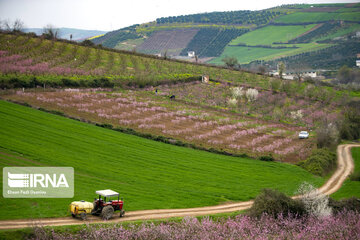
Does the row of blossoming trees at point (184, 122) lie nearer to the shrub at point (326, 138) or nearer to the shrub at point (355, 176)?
the shrub at point (326, 138)

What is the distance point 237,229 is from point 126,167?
1697 cm

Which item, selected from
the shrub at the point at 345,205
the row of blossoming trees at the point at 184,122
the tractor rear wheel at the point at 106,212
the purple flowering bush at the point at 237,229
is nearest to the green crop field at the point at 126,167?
the tractor rear wheel at the point at 106,212

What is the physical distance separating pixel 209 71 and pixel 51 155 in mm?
88703

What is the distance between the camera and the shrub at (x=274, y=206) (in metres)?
34.0

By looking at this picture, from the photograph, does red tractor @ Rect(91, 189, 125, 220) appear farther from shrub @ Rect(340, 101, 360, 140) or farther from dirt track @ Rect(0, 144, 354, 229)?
shrub @ Rect(340, 101, 360, 140)

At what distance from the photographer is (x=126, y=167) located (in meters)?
43.5

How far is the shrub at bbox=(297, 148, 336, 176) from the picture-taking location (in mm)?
52812

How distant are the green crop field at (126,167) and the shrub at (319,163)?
5.06 feet

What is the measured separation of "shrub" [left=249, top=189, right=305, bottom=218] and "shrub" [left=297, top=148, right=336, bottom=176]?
1866 cm

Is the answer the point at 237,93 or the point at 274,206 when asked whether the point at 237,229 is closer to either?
the point at 274,206

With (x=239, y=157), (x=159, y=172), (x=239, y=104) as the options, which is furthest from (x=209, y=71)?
(x=159, y=172)

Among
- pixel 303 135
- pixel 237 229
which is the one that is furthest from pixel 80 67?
pixel 237 229

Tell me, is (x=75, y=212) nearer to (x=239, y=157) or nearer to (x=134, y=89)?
(x=239, y=157)

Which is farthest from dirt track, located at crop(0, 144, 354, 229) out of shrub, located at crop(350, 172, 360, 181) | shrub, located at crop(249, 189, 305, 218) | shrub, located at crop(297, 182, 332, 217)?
shrub, located at crop(297, 182, 332, 217)
